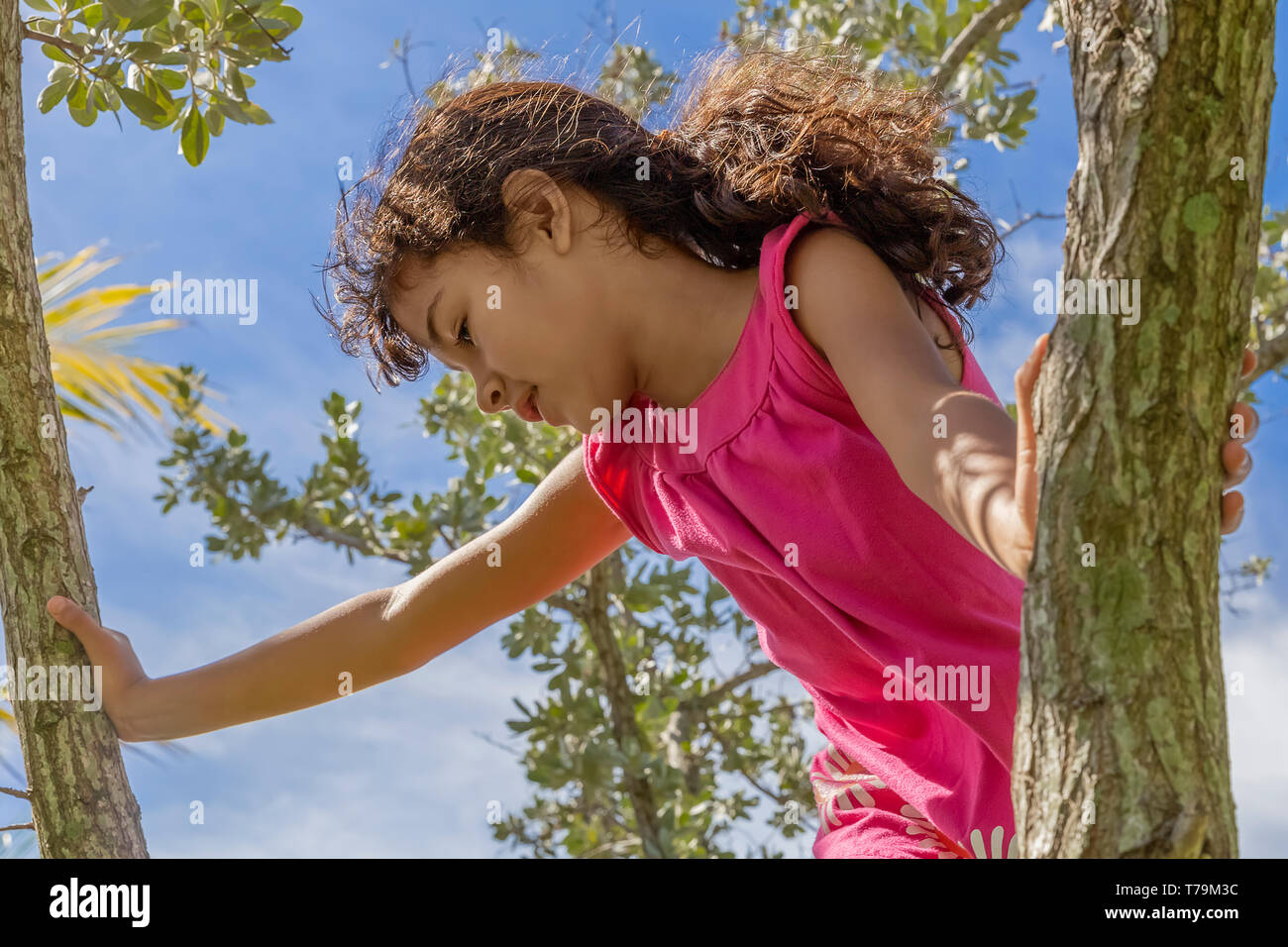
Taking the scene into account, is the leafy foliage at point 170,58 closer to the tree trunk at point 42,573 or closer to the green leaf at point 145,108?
the green leaf at point 145,108

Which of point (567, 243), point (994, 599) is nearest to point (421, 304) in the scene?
point (567, 243)

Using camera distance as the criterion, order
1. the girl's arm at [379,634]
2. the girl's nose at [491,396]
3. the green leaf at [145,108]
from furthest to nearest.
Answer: the green leaf at [145,108] < the girl's arm at [379,634] < the girl's nose at [491,396]

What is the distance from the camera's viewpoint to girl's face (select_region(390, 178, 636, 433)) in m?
1.77

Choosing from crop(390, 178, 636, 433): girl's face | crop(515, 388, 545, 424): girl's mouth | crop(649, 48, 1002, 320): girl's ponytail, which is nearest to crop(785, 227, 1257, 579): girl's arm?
crop(649, 48, 1002, 320): girl's ponytail

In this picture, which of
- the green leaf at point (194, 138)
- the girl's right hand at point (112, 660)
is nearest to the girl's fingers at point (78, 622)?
the girl's right hand at point (112, 660)

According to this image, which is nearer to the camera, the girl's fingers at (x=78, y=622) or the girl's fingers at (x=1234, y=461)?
the girl's fingers at (x=1234, y=461)

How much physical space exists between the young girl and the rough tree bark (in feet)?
1.65

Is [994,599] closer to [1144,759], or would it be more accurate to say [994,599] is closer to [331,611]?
[1144,759]

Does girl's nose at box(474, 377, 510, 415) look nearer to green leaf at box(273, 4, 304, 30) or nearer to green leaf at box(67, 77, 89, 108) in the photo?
green leaf at box(273, 4, 304, 30)

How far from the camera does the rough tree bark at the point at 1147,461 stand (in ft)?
2.62

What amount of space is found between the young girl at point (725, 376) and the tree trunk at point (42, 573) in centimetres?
7

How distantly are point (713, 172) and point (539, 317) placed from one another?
1.21 feet

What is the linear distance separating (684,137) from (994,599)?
0.89m
